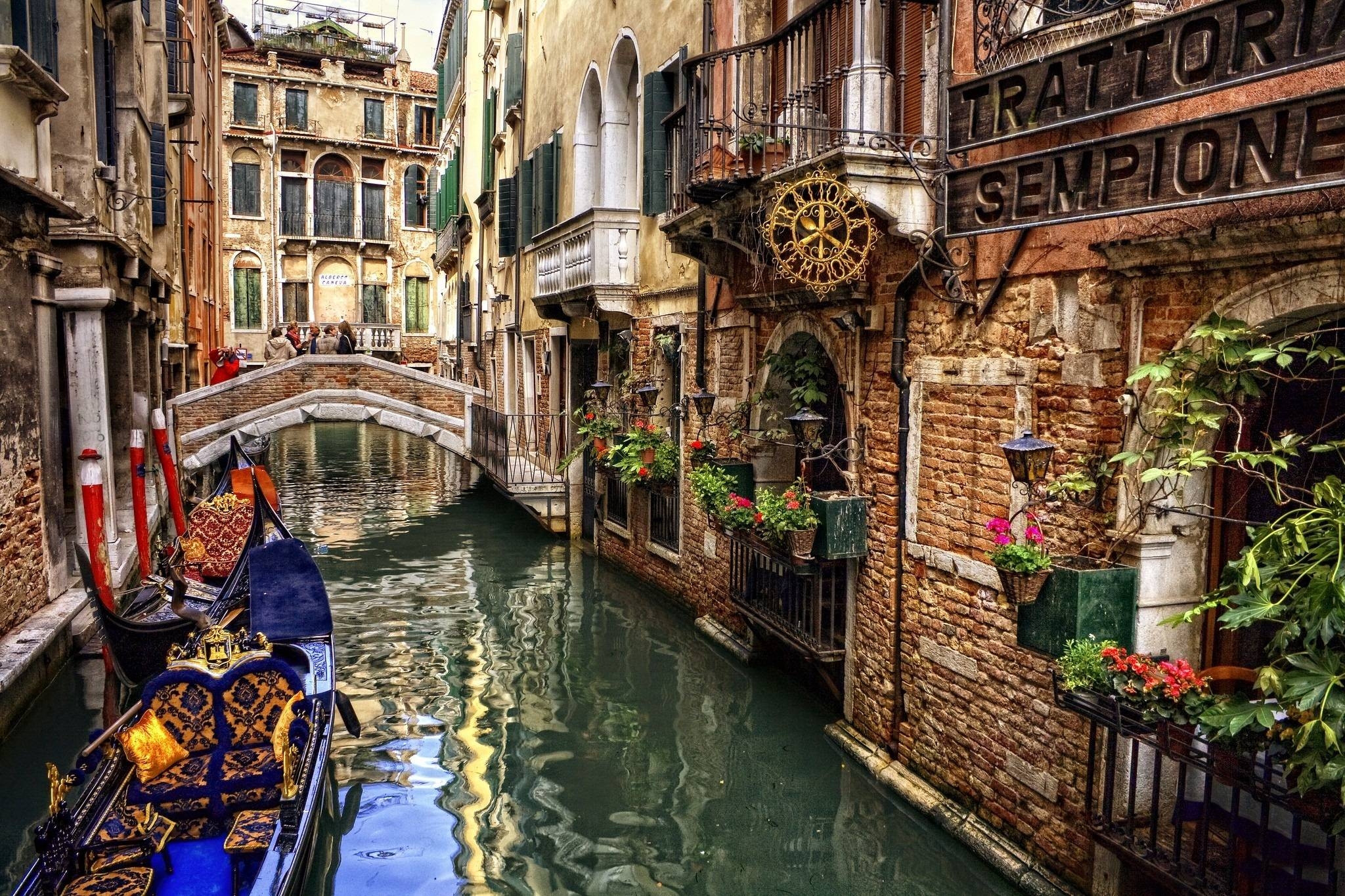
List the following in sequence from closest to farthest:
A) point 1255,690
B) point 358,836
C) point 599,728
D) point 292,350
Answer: point 1255,690 < point 358,836 < point 599,728 < point 292,350

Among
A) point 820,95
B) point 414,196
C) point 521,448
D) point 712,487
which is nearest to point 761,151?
point 820,95

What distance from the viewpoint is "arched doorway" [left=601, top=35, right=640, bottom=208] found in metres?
10.3

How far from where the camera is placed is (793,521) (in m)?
5.82

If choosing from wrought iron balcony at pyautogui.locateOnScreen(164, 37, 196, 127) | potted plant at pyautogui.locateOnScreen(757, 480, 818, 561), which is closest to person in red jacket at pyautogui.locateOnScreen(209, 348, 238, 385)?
wrought iron balcony at pyautogui.locateOnScreen(164, 37, 196, 127)

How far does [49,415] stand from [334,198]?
22633mm

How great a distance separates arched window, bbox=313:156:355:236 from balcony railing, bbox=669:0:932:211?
24.4 meters

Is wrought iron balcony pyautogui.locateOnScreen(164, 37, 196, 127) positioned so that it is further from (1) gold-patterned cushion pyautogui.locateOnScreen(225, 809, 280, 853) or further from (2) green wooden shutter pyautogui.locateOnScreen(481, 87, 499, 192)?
(1) gold-patterned cushion pyautogui.locateOnScreen(225, 809, 280, 853)

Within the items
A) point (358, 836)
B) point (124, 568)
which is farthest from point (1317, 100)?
point (124, 568)

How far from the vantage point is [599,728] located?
6645 millimetres

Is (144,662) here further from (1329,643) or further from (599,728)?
(1329,643)

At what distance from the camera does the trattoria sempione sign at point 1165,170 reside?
3088 millimetres

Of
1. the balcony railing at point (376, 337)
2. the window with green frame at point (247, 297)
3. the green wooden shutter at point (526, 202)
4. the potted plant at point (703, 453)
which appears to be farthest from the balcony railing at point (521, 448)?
the window with green frame at point (247, 297)

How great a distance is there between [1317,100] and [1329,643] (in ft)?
5.13

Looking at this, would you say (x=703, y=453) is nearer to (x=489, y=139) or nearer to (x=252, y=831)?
(x=252, y=831)
